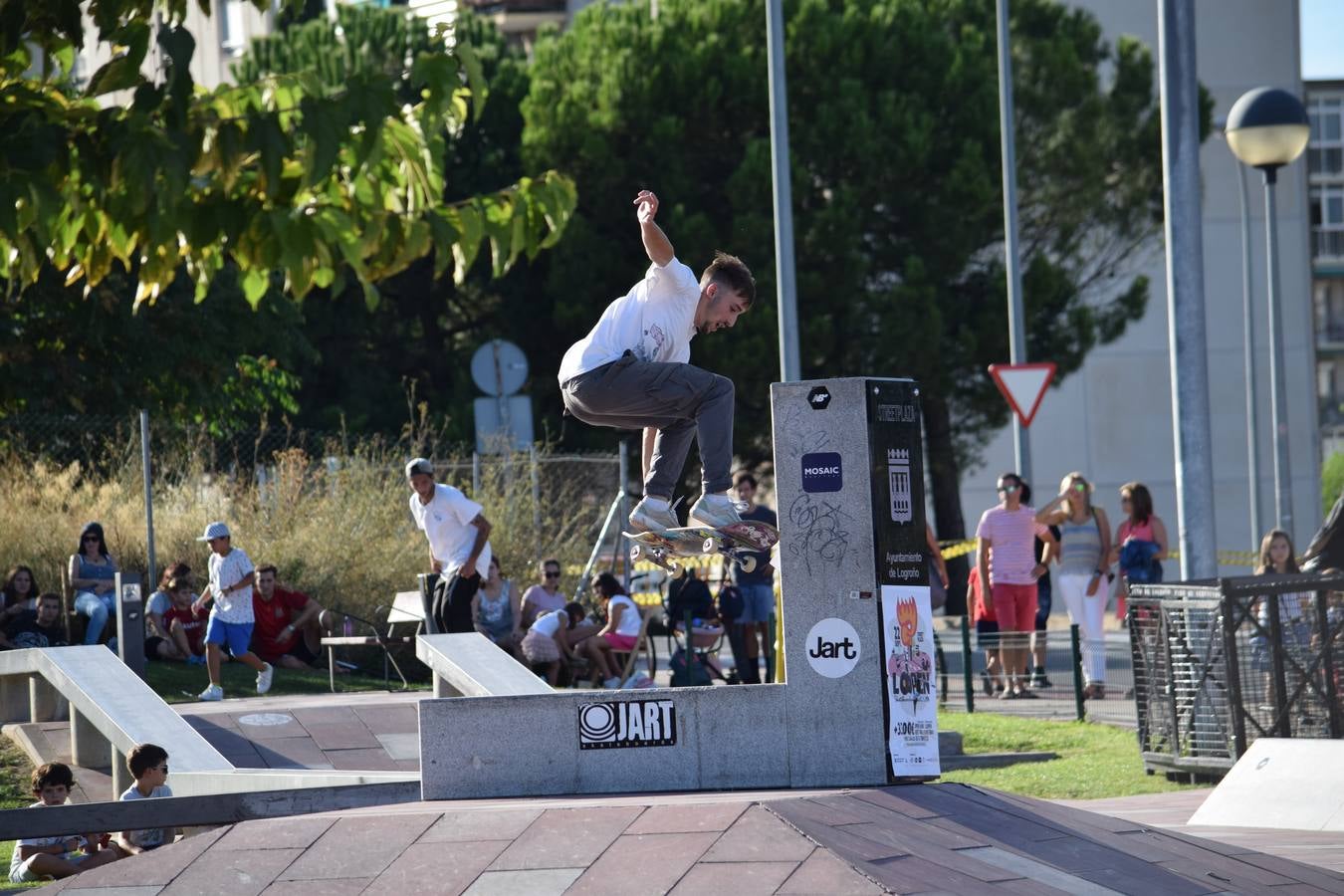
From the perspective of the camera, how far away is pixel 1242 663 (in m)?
11.2

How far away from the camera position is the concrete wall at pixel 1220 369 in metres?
43.4

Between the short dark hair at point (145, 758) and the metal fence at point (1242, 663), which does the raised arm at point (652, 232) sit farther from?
the metal fence at point (1242, 663)

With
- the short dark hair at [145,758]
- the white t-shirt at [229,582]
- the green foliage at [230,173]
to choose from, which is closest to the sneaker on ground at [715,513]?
the green foliage at [230,173]

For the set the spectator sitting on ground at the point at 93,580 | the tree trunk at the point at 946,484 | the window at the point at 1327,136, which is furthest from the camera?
the window at the point at 1327,136

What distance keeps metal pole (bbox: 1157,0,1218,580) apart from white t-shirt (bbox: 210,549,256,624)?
771 cm

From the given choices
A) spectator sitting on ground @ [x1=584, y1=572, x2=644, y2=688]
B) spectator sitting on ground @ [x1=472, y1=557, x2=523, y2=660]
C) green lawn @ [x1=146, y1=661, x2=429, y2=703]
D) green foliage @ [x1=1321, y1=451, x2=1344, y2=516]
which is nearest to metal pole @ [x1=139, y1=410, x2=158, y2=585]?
green lawn @ [x1=146, y1=661, x2=429, y2=703]

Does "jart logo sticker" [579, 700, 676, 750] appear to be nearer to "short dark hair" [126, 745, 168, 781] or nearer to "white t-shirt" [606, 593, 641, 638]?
"short dark hair" [126, 745, 168, 781]

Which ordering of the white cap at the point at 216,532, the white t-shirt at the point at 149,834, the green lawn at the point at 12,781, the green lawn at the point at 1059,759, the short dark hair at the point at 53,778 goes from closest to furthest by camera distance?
the white t-shirt at the point at 149,834, the short dark hair at the point at 53,778, the green lawn at the point at 12,781, the green lawn at the point at 1059,759, the white cap at the point at 216,532

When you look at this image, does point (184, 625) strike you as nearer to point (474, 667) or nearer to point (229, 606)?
point (229, 606)

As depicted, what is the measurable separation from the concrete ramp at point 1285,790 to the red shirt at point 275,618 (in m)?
9.65

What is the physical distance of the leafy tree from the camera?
30.2 metres

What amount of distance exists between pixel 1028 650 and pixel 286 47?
2399cm

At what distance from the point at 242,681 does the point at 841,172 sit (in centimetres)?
1751

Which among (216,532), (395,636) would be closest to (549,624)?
(395,636)
